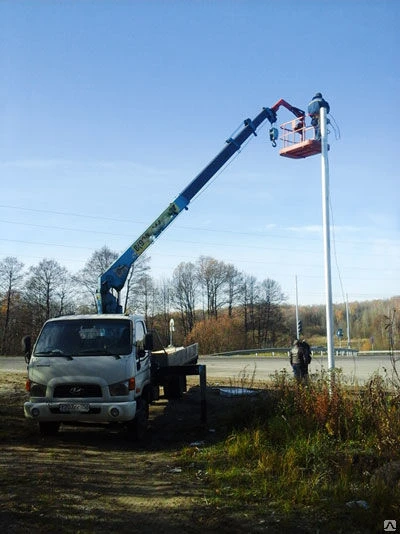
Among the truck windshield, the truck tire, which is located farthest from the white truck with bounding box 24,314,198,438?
the truck tire

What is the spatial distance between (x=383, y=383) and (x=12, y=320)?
55416mm

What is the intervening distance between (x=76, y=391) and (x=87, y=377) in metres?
0.30

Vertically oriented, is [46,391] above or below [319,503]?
above

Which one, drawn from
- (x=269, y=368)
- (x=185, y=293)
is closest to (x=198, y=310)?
(x=185, y=293)

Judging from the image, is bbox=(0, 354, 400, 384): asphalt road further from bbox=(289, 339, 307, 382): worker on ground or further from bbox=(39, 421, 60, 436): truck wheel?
bbox=(39, 421, 60, 436): truck wheel

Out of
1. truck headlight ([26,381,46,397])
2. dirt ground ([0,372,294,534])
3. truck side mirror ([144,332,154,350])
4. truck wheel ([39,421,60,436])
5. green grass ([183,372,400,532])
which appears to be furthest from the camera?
truck side mirror ([144,332,154,350])

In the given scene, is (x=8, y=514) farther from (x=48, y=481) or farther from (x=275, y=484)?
(x=275, y=484)

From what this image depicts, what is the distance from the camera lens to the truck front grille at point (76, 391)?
8055mm

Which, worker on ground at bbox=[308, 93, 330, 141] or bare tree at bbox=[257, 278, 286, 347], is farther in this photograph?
bare tree at bbox=[257, 278, 286, 347]

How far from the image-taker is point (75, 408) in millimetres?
7938

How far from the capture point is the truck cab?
7969mm

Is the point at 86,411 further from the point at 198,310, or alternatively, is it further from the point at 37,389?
the point at 198,310

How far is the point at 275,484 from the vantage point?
5.43 m

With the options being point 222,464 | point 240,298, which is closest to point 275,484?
point 222,464
